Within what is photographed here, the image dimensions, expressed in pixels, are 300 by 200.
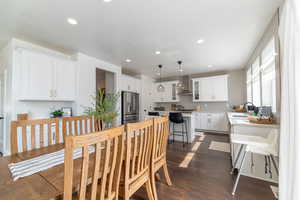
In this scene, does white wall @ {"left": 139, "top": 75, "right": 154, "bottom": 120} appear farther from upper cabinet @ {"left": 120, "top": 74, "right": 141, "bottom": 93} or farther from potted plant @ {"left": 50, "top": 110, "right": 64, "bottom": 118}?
potted plant @ {"left": 50, "top": 110, "right": 64, "bottom": 118}

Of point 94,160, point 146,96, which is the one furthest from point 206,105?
point 94,160

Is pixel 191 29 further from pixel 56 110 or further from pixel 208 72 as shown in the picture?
pixel 208 72

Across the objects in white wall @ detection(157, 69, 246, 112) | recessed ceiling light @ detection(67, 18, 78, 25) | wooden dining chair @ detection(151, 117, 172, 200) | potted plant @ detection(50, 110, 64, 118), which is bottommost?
wooden dining chair @ detection(151, 117, 172, 200)

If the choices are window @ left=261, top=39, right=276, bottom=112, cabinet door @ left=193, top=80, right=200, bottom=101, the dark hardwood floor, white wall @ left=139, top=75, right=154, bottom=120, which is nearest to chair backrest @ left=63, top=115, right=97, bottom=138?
the dark hardwood floor

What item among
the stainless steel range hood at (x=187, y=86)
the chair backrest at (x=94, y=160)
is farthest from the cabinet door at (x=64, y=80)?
the stainless steel range hood at (x=187, y=86)

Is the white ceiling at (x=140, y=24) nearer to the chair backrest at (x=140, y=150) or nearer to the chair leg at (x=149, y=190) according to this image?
the chair backrest at (x=140, y=150)

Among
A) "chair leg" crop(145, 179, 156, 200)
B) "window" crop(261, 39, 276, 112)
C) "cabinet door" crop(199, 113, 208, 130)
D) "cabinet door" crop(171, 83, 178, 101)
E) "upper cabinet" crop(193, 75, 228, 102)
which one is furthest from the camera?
"cabinet door" crop(171, 83, 178, 101)

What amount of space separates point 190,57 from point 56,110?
3.96 m

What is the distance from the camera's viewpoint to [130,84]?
16.3 feet

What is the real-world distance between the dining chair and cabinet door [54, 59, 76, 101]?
1.57 metres

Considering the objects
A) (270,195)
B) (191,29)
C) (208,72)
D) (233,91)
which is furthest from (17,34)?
(233,91)

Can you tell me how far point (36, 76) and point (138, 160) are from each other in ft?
9.56

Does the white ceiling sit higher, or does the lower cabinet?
the white ceiling

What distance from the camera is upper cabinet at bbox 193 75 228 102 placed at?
511 centimetres
